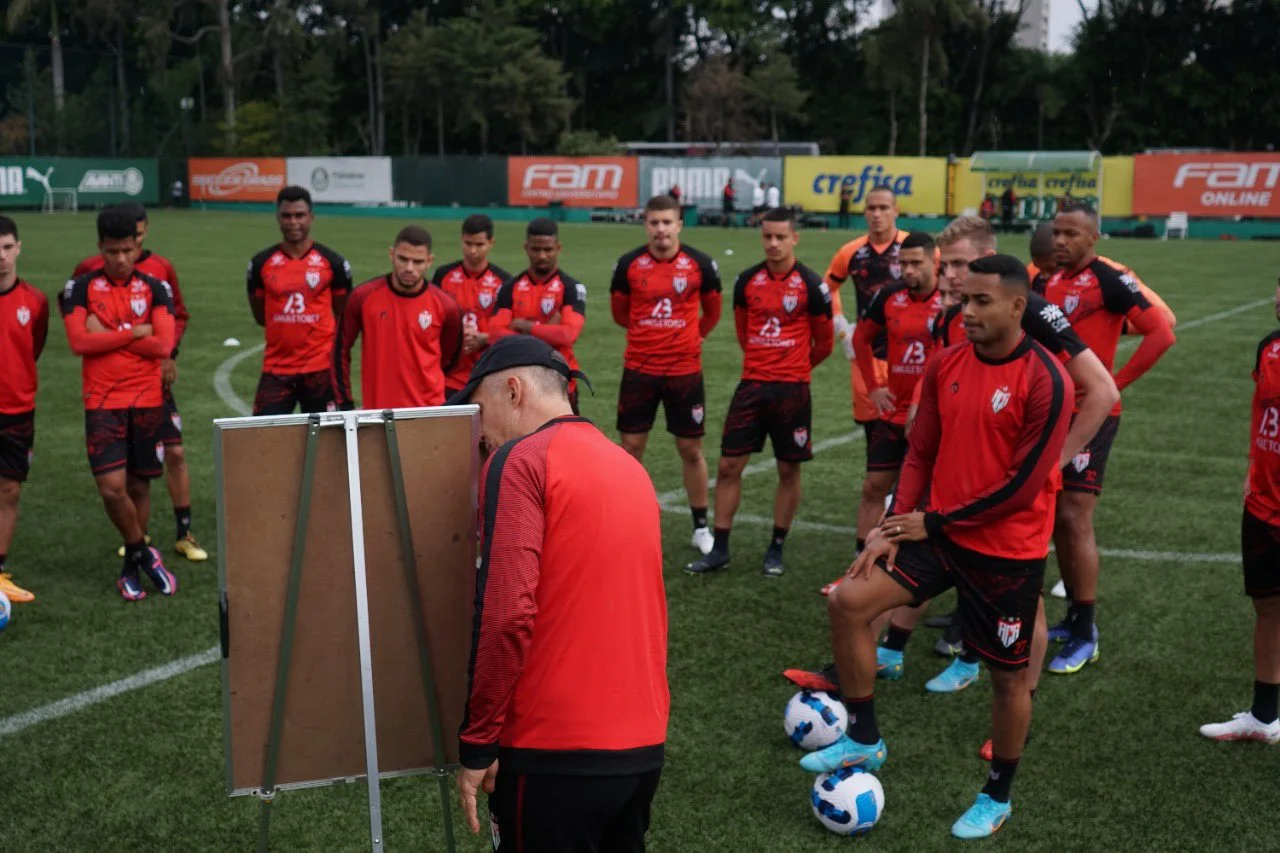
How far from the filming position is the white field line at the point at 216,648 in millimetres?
6211

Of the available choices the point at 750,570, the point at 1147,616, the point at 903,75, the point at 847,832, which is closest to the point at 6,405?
the point at 750,570

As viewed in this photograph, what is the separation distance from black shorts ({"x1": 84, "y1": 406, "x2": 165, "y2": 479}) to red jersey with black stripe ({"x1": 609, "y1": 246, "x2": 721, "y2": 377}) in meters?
3.24

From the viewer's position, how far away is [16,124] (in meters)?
62.9

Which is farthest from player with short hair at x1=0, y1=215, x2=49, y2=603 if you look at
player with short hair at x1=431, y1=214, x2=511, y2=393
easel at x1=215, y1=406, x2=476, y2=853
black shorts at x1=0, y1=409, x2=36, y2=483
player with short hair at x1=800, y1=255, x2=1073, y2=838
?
player with short hair at x1=800, y1=255, x2=1073, y2=838

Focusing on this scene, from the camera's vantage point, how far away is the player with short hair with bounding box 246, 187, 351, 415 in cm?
917

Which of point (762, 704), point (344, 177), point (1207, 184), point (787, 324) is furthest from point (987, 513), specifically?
point (344, 177)

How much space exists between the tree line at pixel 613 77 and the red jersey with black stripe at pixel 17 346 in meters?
53.6

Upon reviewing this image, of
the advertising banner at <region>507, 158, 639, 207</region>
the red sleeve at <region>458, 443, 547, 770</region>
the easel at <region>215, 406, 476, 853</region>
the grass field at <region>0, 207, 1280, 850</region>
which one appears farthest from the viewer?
the advertising banner at <region>507, 158, 639, 207</region>

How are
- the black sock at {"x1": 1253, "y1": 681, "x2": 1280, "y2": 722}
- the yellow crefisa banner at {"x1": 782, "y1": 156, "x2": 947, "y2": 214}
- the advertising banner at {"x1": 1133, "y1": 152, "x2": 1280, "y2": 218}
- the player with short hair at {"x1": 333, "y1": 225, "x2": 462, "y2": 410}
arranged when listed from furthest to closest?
1. the yellow crefisa banner at {"x1": 782, "y1": 156, "x2": 947, "y2": 214}
2. the advertising banner at {"x1": 1133, "y1": 152, "x2": 1280, "y2": 218}
3. the player with short hair at {"x1": 333, "y1": 225, "x2": 462, "y2": 410}
4. the black sock at {"x1": 1253, "y1": 681, "x2": 1280, "y2": 722}

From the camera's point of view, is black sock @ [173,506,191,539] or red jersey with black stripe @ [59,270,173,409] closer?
red jersey with black stripe @ [59,270,173,409]

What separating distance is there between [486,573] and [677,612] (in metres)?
4.61

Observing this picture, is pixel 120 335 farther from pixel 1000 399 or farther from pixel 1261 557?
pixel 1261 557

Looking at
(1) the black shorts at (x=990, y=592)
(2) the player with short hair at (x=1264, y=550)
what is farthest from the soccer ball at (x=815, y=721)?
(2) the player with short hair at (x=1264, y=550)

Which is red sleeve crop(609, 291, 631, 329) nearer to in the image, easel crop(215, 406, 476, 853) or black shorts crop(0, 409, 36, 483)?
black shorts crop(0, 409, 36, 483)
